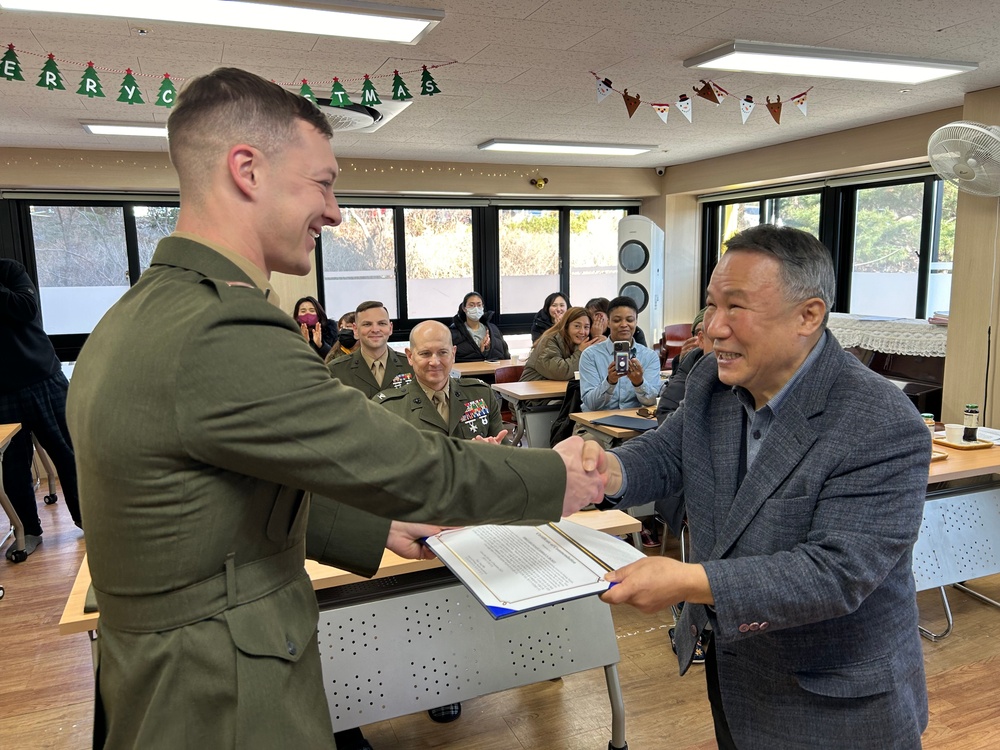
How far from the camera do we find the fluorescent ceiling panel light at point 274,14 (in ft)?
10.7

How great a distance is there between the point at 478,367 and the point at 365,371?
7.18ft

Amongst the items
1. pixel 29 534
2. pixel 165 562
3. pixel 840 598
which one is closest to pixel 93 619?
pixel 165 562

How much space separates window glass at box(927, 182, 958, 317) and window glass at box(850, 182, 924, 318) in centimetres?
19

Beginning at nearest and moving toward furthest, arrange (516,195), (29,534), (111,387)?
(111,387)
(29,534)
(516,195)

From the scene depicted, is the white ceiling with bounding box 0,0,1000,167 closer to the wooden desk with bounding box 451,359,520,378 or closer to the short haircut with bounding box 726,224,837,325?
the wooden desk with bounding box 451,359,520,378

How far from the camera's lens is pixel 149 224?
8422mm

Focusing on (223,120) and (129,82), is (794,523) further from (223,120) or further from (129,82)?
(129,82)

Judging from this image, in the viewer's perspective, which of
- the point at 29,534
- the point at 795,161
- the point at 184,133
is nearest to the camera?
the point at 184,133

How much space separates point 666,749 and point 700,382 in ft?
5.59

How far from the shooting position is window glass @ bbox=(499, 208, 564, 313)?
393 inches

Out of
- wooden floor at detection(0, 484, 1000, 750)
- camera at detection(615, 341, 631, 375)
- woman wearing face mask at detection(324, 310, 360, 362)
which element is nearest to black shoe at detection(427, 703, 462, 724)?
wooden floor at detection(0, 484, 1000, 750)

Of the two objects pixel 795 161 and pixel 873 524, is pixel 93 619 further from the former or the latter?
pixel 795 161

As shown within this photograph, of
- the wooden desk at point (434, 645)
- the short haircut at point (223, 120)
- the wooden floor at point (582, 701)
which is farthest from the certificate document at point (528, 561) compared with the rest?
the wooden floor at point (582, 701)

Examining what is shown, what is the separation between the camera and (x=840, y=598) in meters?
1.17
